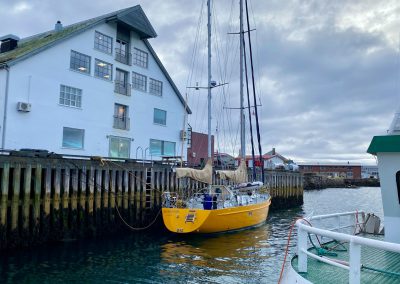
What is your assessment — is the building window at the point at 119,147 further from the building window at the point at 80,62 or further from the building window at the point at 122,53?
A: the building window at the point at 122,53

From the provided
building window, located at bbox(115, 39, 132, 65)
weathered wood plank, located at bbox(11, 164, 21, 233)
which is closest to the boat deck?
weathered wood plank, located at bbox(11, 164, 21, 233)

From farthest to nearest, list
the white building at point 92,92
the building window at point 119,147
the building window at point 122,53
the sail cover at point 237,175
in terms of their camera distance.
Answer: the building window at point 122,53, the building window at point 119,147, the white building at point 92,92, the sail cover at point 237,175

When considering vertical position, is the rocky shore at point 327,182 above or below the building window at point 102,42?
below

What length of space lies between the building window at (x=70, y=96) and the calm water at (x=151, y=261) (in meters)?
11.5

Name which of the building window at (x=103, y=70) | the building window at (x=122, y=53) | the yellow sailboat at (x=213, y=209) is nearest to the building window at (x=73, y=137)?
the building window at (x=103, y=70)

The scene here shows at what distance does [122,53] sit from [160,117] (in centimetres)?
652

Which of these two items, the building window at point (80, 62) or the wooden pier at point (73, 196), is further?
the building window at point (80, 62)

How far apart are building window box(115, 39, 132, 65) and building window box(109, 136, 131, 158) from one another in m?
6.34

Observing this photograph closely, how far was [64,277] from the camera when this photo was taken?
12.1 m

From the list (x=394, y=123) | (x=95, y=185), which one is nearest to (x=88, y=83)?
(x=95, y=185)

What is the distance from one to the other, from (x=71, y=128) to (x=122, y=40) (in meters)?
8.90

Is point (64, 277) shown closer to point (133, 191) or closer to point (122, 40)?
point (133, 191)

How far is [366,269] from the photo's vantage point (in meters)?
5.41

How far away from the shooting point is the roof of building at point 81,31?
2395 centimetres
